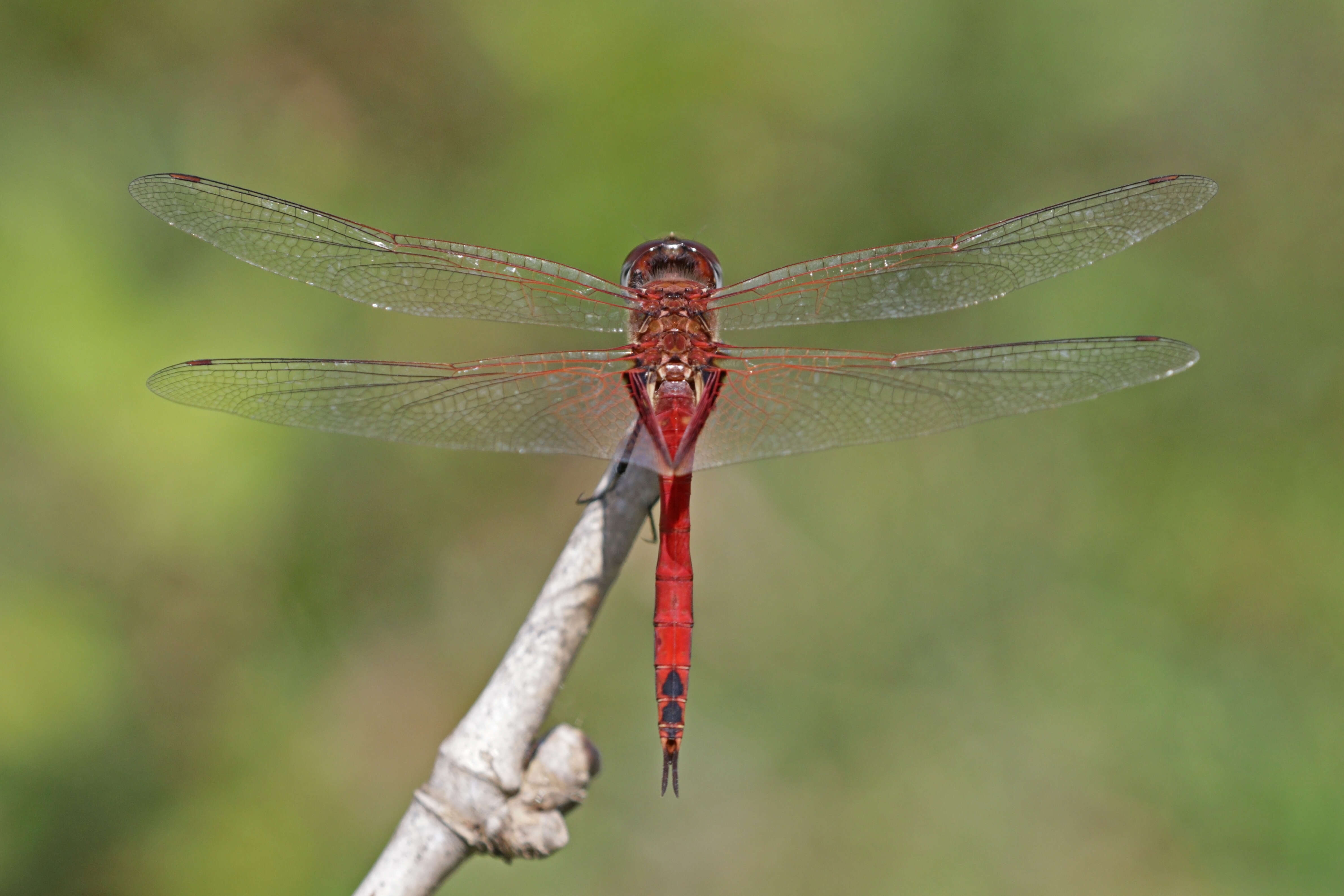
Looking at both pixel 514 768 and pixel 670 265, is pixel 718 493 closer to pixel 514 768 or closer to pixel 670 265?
pixel 670 265

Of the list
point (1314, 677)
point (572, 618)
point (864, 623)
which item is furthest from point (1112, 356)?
point (1314, 677)

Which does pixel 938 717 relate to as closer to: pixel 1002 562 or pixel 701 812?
pixel 1002 562

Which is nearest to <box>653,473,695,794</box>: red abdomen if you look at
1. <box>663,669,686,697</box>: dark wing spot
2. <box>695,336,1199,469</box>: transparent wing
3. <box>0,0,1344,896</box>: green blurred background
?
<box>663,669,686,697</box>: dark wing spot

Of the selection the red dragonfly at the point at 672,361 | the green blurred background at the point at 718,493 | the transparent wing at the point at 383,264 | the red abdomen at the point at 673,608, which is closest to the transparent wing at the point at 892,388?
the red dragonfly at the point at 672,361

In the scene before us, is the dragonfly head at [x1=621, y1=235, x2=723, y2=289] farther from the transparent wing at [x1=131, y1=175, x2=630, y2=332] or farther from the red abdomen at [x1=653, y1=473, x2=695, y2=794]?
the red abdomen at [x1=653, y1=473, x2=695, y2=794]

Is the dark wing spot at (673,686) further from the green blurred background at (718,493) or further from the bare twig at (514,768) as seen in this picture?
the green blurred background at (718,493)

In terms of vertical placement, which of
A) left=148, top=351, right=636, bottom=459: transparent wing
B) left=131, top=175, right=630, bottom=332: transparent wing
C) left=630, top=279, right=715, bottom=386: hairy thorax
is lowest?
left=148, top=351, right=636, bottom=459: transparent wing

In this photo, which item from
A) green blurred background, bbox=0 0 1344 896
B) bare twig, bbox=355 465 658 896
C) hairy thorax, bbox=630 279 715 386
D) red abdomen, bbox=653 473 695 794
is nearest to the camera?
bare twig, bbox=355 465 658 896
